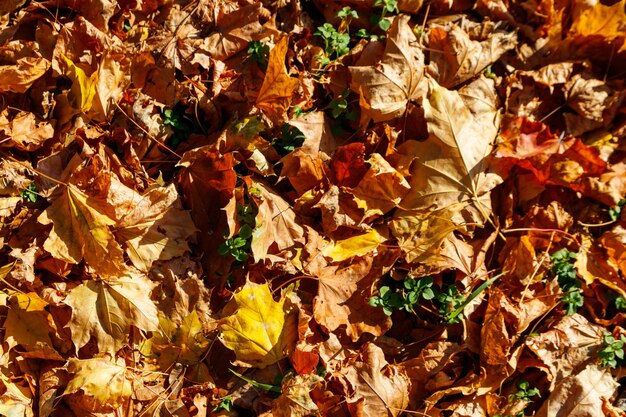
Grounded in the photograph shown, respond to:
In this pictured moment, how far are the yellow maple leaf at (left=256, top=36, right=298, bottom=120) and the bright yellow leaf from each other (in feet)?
2.39

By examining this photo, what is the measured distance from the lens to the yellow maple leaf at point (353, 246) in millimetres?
2523

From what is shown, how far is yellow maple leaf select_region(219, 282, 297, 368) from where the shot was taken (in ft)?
7.82

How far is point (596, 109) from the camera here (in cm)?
286

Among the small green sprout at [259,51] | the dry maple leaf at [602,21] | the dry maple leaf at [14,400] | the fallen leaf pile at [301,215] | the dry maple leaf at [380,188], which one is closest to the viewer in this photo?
the dry maple leaf at [14,400]

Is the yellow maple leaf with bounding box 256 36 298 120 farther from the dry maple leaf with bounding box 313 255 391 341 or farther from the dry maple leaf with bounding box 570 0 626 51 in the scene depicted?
the dry maple leaf with bounding box 570 0 626 51

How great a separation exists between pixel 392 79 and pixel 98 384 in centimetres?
175

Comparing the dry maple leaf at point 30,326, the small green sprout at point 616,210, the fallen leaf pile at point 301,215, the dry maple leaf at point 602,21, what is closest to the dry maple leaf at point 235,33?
the fallen leaf pile at point 301,215

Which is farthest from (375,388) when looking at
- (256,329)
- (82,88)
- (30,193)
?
(82,88)

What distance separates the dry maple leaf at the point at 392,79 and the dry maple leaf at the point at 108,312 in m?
1.24

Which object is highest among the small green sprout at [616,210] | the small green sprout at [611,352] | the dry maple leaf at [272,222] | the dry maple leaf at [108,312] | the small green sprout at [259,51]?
the small green sprout at [259,51]

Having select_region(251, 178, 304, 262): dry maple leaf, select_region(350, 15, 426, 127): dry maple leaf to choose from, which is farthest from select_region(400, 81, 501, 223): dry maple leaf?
select_region(251, 178, 304, 262): dry maple leaf

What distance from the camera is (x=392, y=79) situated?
2613mm

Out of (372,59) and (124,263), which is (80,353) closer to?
(124,263)

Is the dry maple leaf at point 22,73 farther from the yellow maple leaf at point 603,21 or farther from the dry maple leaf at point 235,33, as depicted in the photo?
the yellow maple leaf at point 603,21
